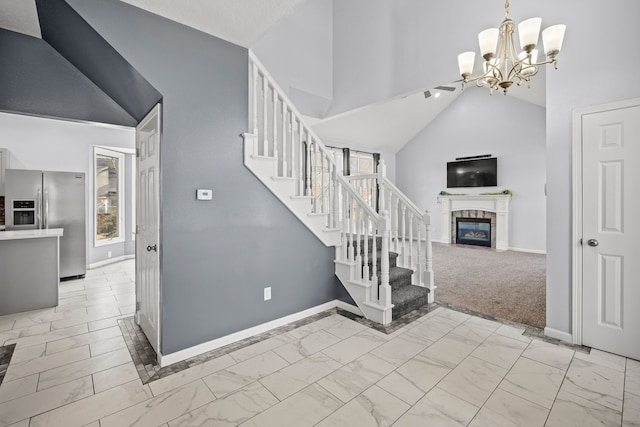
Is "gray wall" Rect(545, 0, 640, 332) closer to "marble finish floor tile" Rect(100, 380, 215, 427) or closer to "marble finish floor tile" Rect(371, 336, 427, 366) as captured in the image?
"marble finish floor tile" Rect(371, 336, 427, 366)

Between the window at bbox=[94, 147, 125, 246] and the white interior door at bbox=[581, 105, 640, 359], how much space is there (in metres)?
7.42

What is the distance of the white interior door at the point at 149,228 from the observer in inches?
98.1

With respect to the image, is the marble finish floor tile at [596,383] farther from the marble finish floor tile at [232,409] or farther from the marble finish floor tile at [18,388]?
the marble finish floor tile at [18,388]

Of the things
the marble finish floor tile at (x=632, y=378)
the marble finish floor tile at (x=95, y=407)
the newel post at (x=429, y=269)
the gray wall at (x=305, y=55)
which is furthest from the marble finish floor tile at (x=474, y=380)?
the gray wall at (x=305, y=55)

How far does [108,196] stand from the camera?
6.17m

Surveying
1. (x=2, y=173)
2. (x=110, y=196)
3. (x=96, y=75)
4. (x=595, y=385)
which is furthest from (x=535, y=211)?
(x=2, y=173)

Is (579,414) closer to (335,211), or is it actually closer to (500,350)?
(500,350)

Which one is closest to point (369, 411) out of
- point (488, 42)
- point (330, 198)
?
point (330, 198)

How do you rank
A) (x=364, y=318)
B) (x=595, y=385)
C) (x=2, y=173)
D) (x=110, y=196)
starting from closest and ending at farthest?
1. (x=595, y=385)
2. (x=364, y=318)
3. (x=2, y=173)
4. (x=110, y=196)

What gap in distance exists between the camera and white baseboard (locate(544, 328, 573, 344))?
8.93 ft

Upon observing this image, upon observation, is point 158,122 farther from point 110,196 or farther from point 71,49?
point 110,196

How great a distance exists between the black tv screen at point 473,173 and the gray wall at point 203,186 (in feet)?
22.8

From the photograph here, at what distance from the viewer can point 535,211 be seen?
7168mm

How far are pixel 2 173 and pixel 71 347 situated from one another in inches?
152
